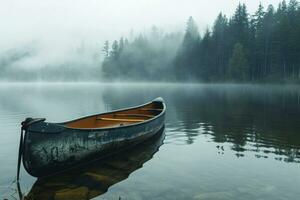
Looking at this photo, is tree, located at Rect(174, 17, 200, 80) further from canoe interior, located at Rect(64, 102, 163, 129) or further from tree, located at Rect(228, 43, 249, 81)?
canoe interior, located at Rect(64, 102, 163, 129)

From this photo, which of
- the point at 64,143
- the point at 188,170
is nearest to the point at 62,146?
the point at 64,143

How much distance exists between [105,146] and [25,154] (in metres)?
3.54

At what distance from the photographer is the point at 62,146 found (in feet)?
33.6

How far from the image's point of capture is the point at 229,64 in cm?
8275

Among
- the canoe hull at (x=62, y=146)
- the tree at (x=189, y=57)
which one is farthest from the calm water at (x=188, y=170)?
the tree at (x=189, y=57)

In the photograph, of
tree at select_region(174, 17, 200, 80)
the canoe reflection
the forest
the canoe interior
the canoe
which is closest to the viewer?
the canoe reflection

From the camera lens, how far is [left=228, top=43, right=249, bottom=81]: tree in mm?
78938

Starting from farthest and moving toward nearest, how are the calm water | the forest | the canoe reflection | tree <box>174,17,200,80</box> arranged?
tree <box>174,17,200,80</box> < the forest < the calm water < the canoe reflection

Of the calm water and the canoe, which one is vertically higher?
the canoe

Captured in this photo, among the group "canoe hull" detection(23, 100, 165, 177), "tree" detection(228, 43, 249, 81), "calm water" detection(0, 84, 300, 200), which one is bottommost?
"calm water" detection(0, 84, 300, 200)

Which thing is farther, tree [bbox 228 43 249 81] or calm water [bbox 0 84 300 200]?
tree [bbox 228 43 249 81]

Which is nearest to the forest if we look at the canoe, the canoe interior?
the canoe interior

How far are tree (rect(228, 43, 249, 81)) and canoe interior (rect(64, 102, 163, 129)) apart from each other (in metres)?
61.9

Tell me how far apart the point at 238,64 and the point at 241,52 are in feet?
11.0
